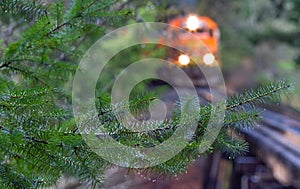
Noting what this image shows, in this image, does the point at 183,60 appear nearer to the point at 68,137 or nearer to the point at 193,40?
the point at 193,40

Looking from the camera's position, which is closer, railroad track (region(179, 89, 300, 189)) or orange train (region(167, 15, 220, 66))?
railroad track (region(179, 89, 300, 189))

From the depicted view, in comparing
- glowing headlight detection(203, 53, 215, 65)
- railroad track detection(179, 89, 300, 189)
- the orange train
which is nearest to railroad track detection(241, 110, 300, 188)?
railroad track detection(179, 89, 300, 189)

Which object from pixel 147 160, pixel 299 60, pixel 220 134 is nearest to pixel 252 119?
pixel 220 134

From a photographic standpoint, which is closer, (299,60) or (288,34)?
(299,60)

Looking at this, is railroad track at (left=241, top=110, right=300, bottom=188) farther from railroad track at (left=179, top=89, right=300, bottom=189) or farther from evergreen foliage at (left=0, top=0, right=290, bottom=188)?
evergreen foliage at (left=0, top=0, right=290, bottom=188)

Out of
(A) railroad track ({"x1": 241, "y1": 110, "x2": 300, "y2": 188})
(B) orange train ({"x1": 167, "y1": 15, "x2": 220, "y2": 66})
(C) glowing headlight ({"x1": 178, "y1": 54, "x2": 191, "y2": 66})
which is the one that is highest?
(B) orange train ({"x1": 167, "y1": 15, "x2": 220, "y2": 66})

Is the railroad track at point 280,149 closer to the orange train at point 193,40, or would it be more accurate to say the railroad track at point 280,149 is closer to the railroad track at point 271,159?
the railroad track at point 271,159

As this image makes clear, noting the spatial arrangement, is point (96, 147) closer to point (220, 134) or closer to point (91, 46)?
point (220, 134)

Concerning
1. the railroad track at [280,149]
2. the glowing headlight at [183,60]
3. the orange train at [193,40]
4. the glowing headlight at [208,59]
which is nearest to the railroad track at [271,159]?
the railroad track at [280,149]
